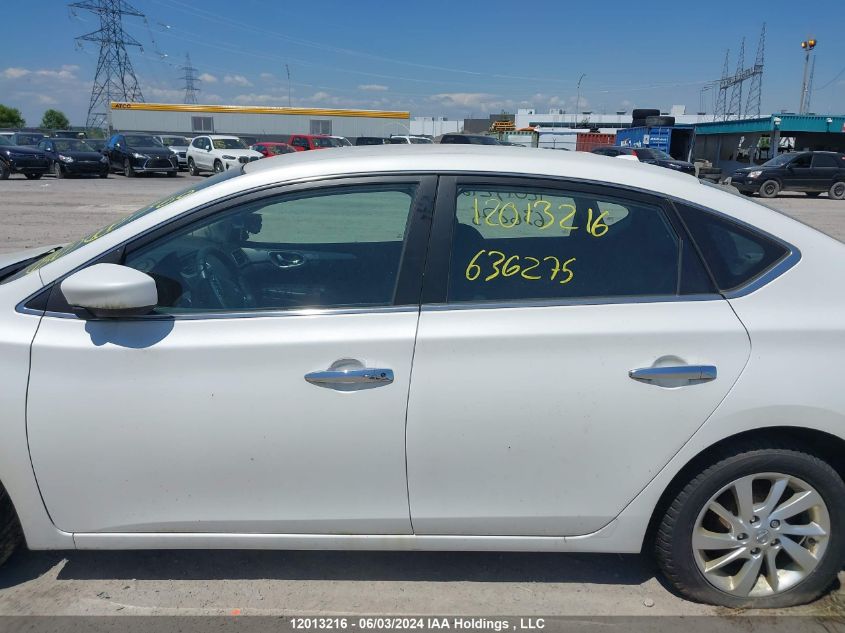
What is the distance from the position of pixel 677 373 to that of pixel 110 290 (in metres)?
1.97

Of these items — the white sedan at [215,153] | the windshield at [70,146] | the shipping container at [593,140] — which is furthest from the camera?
the shipping container at [593,140]

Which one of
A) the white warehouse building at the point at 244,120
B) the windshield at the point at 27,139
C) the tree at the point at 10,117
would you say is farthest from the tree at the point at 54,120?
the windshield at the point at 27,139

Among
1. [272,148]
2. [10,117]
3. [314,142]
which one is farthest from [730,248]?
[10,117]

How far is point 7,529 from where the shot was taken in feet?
8.30

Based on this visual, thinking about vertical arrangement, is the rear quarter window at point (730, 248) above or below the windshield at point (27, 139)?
below

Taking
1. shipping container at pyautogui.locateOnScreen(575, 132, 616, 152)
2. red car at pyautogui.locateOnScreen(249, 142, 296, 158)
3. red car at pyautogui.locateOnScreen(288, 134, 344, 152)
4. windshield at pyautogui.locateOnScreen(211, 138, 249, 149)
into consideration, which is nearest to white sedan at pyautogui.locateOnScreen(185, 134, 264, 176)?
windshield at pyautogui.locateOnScreen(211, 138, 249, 149)

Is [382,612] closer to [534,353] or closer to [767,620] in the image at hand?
[534,353]

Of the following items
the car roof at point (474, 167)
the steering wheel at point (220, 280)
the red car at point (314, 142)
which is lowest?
the steering wheel at point (220, 280)

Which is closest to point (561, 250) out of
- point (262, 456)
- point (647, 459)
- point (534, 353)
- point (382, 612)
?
point (534, 353)

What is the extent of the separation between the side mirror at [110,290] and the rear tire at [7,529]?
2.70 feet

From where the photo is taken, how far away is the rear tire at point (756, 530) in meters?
2.37

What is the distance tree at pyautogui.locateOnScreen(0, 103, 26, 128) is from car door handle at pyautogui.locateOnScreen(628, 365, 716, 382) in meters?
104

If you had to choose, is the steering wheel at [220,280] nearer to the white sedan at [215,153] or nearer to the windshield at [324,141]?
the white sedan at [215,153]

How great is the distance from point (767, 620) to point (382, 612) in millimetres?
1488
